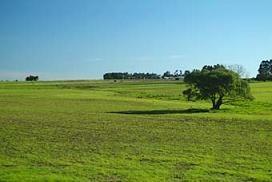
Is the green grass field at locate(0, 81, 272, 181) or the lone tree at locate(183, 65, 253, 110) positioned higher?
the lone tree at locate(183, 65, 253, 110)

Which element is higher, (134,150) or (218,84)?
(218,84)

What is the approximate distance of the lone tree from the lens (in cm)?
5391

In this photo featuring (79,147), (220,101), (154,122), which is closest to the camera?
(79,147)

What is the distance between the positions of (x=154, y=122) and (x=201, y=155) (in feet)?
50.5

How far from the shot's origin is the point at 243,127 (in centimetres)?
3444

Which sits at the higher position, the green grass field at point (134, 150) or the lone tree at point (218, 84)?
the lone tree at point (218, 84)

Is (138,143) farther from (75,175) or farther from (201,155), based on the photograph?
(75,175)

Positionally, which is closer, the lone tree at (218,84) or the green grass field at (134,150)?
the green grass field at (134,150)

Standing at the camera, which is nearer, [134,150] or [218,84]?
[134,150]

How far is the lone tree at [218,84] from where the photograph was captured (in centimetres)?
5391

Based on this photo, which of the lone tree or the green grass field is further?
the lone tree

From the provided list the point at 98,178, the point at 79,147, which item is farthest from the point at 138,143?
the point at 98,178

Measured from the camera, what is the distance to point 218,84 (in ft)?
177

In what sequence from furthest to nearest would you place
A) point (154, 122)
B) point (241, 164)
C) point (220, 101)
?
point (220, 101), point (154, 122), point (241, 164)
